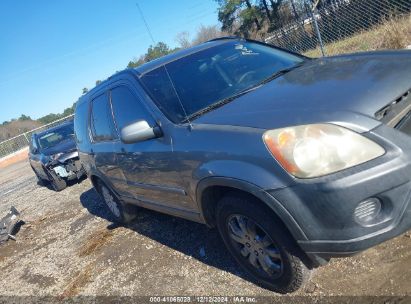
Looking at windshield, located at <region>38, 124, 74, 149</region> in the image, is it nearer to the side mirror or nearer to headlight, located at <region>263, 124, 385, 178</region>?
the side mirror

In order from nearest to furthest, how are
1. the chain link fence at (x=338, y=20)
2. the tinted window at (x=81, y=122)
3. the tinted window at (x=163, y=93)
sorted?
the tinted window at (x=163, y=93), the tinted window at (x=81, y=122), the chain link fence at (x=338, y=20)

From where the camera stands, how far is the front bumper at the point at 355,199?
2.27 metres

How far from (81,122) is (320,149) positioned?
434 centimetres

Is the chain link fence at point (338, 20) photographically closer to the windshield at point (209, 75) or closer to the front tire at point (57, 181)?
the windshield at point (209, 75)

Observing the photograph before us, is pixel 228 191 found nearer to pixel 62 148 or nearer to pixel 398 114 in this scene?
pixel 398 114

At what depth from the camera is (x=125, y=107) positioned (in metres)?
4.20

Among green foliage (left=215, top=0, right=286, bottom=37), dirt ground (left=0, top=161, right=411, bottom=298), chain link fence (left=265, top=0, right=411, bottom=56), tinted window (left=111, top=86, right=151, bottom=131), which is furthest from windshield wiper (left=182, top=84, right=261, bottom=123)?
green foliage (left=215, top=0, right=286, bottom=37)

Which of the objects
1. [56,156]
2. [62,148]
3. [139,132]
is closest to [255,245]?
[139,132]

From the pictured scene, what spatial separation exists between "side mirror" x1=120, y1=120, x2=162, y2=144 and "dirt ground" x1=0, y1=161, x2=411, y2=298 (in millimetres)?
1389

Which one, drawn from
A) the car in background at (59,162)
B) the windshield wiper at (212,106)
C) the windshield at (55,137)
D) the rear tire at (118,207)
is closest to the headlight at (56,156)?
the car in background at (59,162)

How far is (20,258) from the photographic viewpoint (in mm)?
6223

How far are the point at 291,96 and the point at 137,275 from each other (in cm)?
256

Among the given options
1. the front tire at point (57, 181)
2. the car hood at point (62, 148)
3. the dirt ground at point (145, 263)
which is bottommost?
the dirt ground at point (145, 263)

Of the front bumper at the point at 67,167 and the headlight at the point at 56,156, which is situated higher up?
the headlight at the point at 56,156
